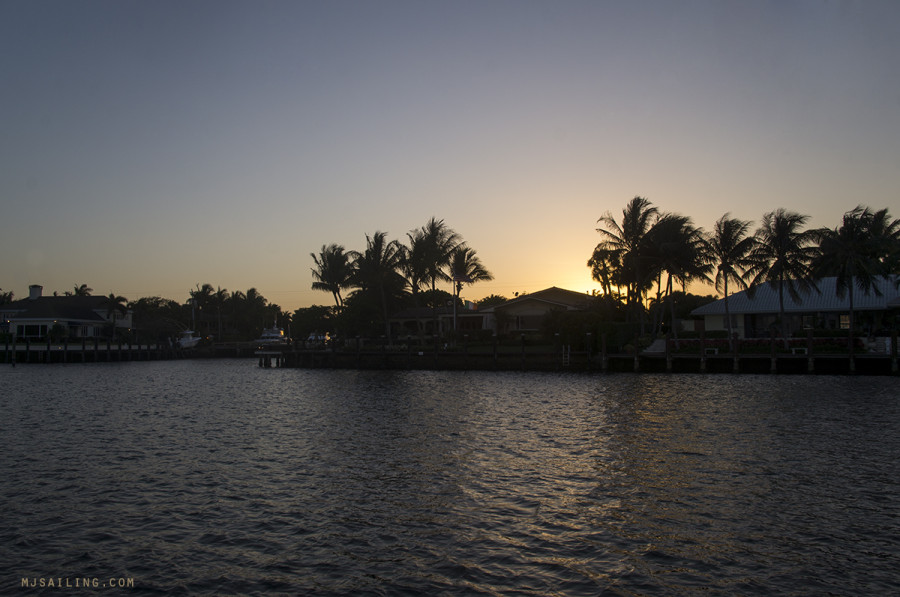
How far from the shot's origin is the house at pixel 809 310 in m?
52.6

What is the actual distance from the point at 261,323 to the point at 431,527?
5040 inches

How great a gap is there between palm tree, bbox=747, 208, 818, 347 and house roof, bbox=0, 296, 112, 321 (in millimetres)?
86835

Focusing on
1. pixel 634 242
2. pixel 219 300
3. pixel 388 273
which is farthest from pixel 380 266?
pixel 219 300

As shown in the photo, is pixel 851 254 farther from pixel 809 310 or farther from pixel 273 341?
pixel 273 341

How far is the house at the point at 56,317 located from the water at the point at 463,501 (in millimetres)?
66238

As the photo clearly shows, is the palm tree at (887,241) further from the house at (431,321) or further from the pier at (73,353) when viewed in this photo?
the pier at (73,353)

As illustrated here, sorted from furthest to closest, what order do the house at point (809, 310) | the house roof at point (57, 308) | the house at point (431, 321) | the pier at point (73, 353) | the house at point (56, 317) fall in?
the house roof at point (57, 308), the house at point (56, 317), the pier at point (73, 353), the house at point (431, 321), the house at point (809, 310)

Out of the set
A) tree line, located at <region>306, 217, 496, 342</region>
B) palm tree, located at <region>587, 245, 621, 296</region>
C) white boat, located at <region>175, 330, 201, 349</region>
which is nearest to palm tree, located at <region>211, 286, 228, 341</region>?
white boat, located at <region>175, 330, 201, 349</region>

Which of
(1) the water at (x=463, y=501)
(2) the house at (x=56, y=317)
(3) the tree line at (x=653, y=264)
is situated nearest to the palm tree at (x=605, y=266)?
(3) the tree line at (x=653, y=264)

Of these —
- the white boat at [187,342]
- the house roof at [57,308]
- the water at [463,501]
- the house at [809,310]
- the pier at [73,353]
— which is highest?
the house roof at [57,308]

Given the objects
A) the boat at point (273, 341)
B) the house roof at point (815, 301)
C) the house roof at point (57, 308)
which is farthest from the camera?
the boat at point (273, 341)

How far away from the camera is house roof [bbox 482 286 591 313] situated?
66.4 meters

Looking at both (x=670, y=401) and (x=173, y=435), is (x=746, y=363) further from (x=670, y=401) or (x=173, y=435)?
(x=173, y=435)

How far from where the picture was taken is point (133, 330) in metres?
101
